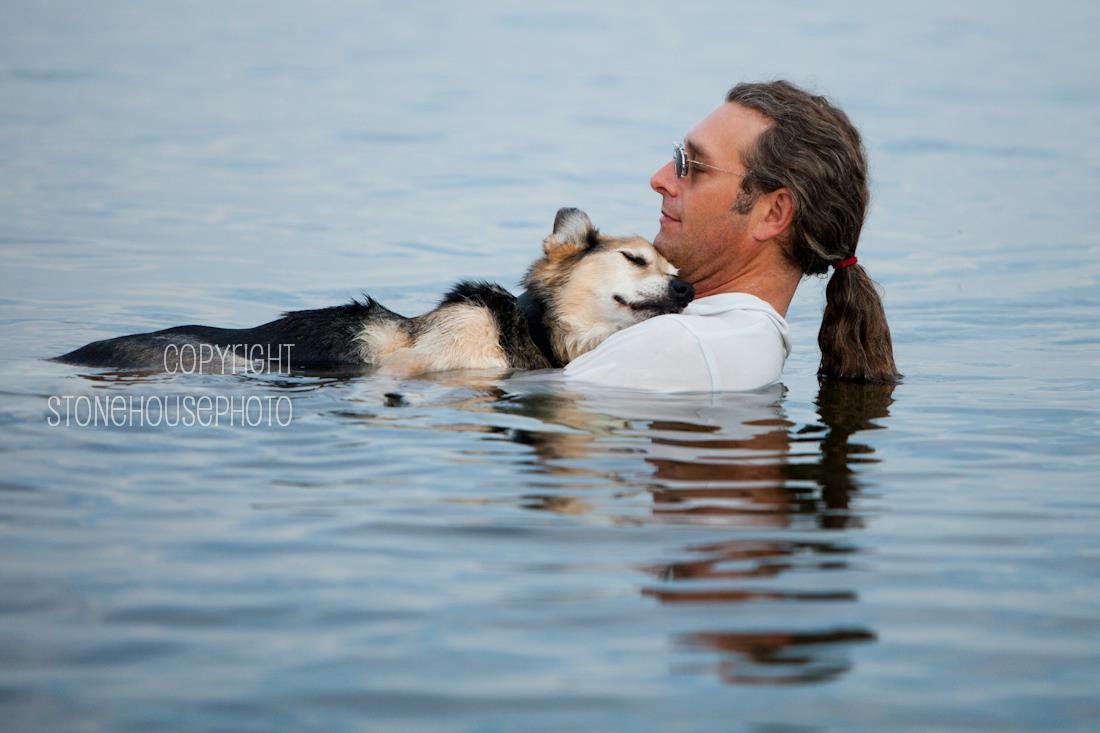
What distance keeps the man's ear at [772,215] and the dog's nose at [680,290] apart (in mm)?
395

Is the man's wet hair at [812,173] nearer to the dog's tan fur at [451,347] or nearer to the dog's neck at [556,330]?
the dog's neck at [556,330]

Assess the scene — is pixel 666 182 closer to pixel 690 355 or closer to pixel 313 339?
pixel 690 355

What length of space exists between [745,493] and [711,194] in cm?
193

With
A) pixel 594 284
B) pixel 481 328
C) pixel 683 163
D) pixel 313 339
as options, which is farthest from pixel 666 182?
pixel 313 339

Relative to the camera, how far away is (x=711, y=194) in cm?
622

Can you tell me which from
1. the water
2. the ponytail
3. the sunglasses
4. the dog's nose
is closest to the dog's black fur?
the water

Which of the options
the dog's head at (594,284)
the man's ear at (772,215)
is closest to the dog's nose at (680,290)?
the dog's head at (594,284)

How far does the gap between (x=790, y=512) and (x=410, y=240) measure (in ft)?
26.1

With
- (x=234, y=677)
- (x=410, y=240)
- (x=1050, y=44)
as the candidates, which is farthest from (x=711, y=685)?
(x=1050, y=44)

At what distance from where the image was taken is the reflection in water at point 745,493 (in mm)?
3486

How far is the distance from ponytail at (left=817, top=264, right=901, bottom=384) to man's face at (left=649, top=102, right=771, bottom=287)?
1.93ft

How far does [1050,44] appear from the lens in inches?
962

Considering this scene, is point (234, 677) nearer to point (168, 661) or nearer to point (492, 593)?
point (168, 661)

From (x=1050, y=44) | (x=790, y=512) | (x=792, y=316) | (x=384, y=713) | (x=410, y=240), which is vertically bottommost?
(x=384, y=713)
